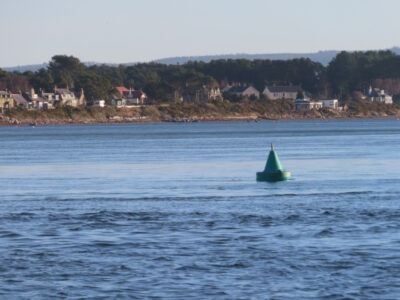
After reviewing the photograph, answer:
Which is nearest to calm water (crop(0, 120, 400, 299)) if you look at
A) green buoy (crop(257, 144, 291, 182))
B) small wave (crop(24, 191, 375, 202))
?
small wave (crop(24, 191, 375, 202))

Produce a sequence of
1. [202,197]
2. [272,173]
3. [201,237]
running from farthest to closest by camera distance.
Answer: 1. [272,173]
2. [202,197]
3. [201,237]

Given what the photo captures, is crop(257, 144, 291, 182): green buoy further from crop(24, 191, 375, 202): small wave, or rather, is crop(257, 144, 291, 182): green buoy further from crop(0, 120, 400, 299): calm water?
crop(24, 191, 375, 202): small wave

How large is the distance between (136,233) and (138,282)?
6.46 metres

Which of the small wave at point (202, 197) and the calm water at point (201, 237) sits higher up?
the calm water at point (201, 237)

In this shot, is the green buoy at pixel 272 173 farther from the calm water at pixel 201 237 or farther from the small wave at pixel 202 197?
the small wave at pixel 202 197

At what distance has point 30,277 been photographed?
20.6m

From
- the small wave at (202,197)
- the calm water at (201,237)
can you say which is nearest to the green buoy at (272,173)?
the calm water at (201,237)

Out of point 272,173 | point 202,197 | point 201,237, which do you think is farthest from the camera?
point 272,173

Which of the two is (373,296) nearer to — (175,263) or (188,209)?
Answer: (175,263)

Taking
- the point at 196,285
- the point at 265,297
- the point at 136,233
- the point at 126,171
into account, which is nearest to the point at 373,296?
the point at 265,297

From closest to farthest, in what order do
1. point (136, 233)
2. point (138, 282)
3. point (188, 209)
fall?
point (138, 282) < point (136, 233) < point (188, 209)

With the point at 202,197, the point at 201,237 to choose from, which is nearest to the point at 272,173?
the point at 202,197

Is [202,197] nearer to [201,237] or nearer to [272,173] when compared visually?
[272,173]

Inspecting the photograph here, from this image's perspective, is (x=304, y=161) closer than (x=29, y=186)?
No
